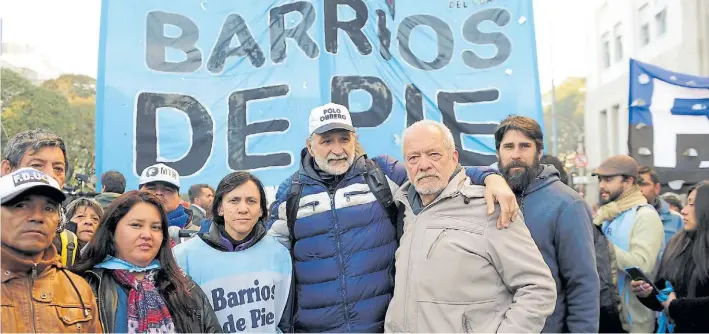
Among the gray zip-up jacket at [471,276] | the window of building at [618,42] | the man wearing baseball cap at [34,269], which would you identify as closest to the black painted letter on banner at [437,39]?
the gray zip-up jacket at [471,276]

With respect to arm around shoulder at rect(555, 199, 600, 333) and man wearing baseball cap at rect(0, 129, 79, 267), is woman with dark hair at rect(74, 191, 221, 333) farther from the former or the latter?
arm around shoulder at rect(555, 199, 600, 333)

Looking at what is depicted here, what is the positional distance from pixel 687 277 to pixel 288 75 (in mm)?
3240

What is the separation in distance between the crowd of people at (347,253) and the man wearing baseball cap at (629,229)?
0.23 metres

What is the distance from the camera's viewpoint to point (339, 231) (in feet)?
9.62

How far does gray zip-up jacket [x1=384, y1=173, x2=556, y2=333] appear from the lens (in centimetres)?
240

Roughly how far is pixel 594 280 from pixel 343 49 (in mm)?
3169

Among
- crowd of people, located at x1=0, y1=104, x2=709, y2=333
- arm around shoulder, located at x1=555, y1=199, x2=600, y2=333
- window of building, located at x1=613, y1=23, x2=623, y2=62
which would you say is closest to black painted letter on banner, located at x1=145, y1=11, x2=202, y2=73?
crowd of people, located at x1=0, y1=104, x2=709, y2=333

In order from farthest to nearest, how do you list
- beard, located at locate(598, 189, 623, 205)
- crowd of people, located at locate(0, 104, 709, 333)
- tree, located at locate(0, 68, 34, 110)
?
tree, located at locate(0, 68, 34, 110) → beard, located at locate(598, 189, 623, 205) → crowd of people, located at locate(0, 104, 709, 333)

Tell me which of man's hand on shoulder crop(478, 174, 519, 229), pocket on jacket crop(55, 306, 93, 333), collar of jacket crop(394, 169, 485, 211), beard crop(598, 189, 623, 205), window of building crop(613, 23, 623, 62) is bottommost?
pocket on jacket crop(55, 306, 93, 333)

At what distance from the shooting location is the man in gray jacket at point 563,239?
285cm

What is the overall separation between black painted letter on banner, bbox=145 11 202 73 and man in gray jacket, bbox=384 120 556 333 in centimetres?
306

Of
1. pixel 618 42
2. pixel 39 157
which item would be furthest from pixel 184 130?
pixel 618 42

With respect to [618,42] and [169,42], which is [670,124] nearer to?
[169,42]

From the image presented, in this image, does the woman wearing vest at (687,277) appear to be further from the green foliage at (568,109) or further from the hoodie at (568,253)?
the green foliage at (568,109)
